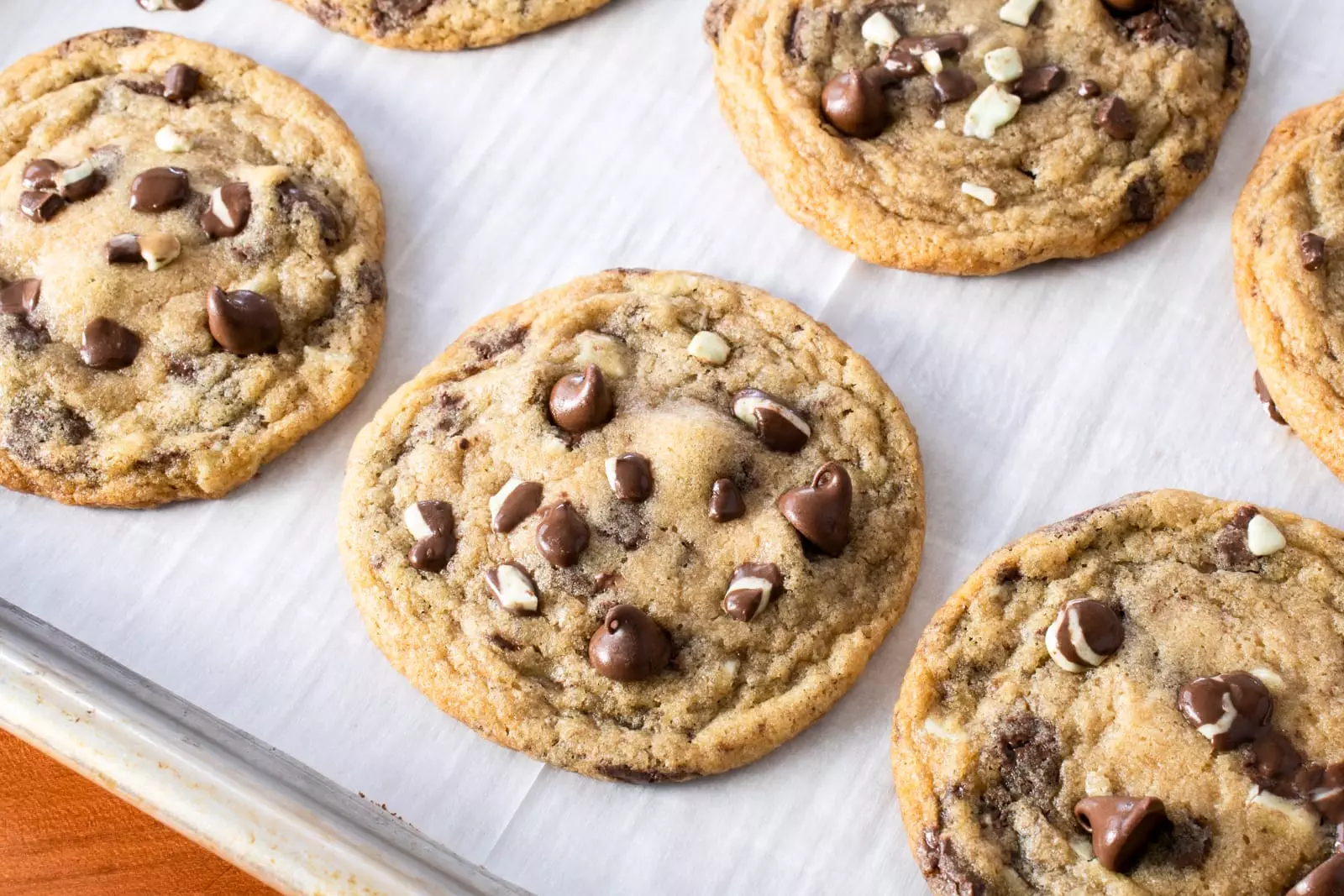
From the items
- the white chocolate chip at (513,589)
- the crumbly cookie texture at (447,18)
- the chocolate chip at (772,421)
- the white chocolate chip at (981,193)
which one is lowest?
the white chocolate chip at (513,589)

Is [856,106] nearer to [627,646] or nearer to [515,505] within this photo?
[515,505]

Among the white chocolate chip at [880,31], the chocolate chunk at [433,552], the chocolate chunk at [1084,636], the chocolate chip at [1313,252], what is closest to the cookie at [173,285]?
the chocolate chunk at [433,552]

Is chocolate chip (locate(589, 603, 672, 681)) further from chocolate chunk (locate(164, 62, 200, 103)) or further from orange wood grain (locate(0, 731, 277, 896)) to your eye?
chocolate chunk (locate(164, 62, 200, 103))

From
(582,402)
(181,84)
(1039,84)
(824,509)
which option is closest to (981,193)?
(1039,84)

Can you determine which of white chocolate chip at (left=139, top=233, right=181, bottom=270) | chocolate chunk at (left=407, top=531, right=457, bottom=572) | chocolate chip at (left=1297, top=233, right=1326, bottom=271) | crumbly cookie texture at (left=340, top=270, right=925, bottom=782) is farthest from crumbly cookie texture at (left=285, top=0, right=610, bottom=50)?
chocolate chip at (left=1297, top=233, right=1326, bottom=271)

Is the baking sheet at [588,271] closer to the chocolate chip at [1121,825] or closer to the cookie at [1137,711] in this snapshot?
the cookie at [1137,711]

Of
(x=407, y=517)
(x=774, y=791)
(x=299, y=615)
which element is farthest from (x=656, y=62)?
(x=774, y=791)

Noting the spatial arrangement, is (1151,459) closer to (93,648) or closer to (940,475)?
(940,475)
